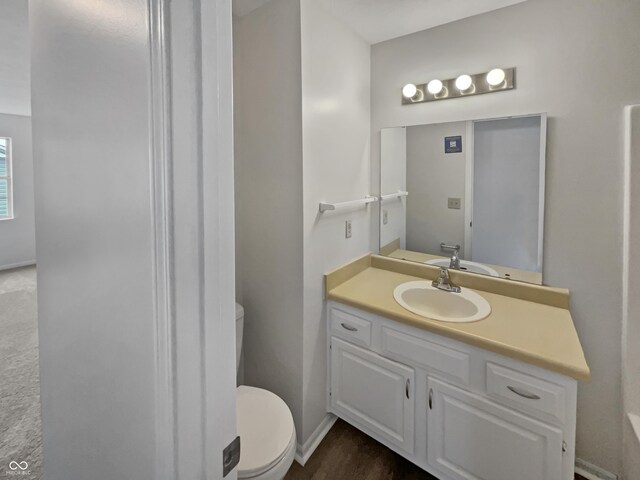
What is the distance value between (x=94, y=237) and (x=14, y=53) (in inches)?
120

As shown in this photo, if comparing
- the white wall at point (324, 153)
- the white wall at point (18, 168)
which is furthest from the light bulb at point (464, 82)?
the white wall at point (18, 168)

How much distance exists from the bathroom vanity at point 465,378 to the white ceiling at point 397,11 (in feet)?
4.73

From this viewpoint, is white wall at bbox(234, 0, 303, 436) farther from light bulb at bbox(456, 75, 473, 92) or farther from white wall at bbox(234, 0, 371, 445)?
light bulb at bbox(456, 75, 473, 92)

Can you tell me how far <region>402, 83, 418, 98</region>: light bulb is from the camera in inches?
73.1

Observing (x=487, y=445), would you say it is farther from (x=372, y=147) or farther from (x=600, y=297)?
(x=372, y=147)

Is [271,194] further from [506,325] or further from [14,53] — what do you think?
[14,53]

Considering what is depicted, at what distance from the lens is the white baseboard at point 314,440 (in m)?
1.63

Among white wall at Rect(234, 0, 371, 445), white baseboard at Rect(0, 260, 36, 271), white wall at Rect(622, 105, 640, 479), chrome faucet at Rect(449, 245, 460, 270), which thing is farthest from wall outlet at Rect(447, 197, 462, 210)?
white baseboard at Rect(0, 260, 36, 271)

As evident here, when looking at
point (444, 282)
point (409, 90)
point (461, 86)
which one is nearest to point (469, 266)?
point (444, 282)

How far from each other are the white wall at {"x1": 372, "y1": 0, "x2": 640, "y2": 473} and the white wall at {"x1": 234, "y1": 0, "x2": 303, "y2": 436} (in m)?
1.11

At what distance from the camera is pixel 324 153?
1664mm

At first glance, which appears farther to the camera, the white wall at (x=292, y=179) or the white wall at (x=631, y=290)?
the white wall at (x=292, y=179)

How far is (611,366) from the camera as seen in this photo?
1420 millimetres

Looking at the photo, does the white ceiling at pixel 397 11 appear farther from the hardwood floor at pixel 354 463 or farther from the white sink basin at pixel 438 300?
the hardwood floor at pixel 354 463
